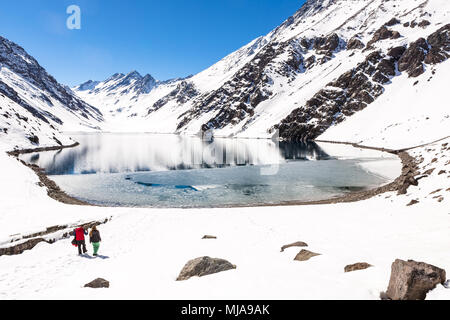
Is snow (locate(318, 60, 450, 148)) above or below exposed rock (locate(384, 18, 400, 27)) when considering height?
below

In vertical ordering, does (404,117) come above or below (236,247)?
above

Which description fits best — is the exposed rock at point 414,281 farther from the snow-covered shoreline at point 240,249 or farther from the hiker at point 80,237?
the hiker at point 80,237

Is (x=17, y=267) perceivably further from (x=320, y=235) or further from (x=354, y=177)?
(x=354, y=177)

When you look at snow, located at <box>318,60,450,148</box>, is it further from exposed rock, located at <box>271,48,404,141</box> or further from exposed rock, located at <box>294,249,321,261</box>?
exposed rock, located at <box>294,249,321,261</box>

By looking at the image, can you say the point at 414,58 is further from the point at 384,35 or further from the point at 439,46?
the point at 384,35

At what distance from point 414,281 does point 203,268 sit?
640 cm

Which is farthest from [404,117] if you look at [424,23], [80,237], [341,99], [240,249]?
[80,237]

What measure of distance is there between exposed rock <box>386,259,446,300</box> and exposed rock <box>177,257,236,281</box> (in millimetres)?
5481

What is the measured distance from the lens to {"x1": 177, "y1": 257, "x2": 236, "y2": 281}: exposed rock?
9820 mm

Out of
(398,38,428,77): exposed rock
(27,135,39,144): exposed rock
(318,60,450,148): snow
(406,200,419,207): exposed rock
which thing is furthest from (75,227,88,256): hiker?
(398,38,428,77): exposed rock

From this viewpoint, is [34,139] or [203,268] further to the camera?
[34,139]

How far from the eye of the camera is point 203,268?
9.95m

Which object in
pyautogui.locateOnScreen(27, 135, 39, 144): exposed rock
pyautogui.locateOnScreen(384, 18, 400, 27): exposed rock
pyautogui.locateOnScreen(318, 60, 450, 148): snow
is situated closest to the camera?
pyautogui.locateOnScreen(318, 60, 450, 148): snow

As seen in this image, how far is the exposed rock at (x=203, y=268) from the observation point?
9.82 metres
